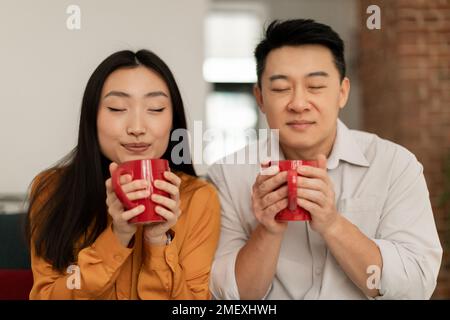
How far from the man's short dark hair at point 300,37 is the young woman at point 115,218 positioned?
18 cm

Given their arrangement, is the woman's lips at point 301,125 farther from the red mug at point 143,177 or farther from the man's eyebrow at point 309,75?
the red mug at point 143,177

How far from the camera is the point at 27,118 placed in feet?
2.79

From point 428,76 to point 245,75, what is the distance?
95.3 inches

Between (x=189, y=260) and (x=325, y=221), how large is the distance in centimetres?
23

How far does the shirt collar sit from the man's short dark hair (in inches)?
5.0

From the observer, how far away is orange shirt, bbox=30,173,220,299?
75cm

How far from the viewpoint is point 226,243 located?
878 mm

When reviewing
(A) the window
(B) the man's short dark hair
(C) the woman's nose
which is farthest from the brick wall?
(A) the window

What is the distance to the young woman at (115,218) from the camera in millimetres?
750

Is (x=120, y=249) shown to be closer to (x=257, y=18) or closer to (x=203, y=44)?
(x=203, y=44)

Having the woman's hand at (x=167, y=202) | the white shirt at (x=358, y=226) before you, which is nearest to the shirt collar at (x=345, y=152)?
the white shirt at (x=358, y=226)

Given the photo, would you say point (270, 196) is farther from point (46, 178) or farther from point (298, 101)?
point (46, 178)

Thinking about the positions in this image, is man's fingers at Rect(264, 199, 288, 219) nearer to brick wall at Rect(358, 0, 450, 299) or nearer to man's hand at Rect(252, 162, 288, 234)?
man's hand at Rect(252, 162, 288, 234)
